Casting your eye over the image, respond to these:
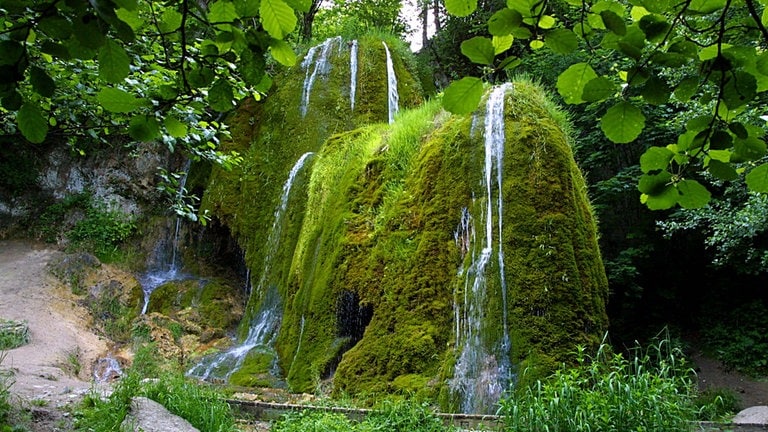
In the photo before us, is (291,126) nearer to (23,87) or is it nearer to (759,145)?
(23,87)

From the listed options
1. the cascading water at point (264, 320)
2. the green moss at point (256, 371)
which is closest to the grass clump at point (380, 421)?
the green moss at point (256, 371)

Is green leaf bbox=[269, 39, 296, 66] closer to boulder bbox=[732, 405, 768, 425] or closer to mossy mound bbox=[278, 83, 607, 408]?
mossy mound bbox=[278, 83, 607, 408]

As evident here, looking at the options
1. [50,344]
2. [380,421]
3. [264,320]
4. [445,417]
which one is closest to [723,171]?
[380,421]

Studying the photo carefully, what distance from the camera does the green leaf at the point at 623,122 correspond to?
1.05m

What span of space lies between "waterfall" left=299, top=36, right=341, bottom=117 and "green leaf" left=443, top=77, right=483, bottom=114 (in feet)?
32.1

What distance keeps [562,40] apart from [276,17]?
21.9 inches

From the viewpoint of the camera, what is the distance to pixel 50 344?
25.8ft

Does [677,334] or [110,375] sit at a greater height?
[677,334]

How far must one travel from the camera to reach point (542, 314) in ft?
16.4

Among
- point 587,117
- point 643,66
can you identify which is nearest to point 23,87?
point 643,66

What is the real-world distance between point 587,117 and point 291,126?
5.95 m

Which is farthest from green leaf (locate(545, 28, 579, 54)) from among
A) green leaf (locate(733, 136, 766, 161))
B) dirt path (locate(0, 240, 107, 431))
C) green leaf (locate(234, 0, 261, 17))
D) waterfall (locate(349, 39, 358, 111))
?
waterfall (locate(349, 39, 358, 111))

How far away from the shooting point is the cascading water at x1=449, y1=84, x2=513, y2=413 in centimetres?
477

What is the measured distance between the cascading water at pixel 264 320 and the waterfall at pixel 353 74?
172 centimetres
